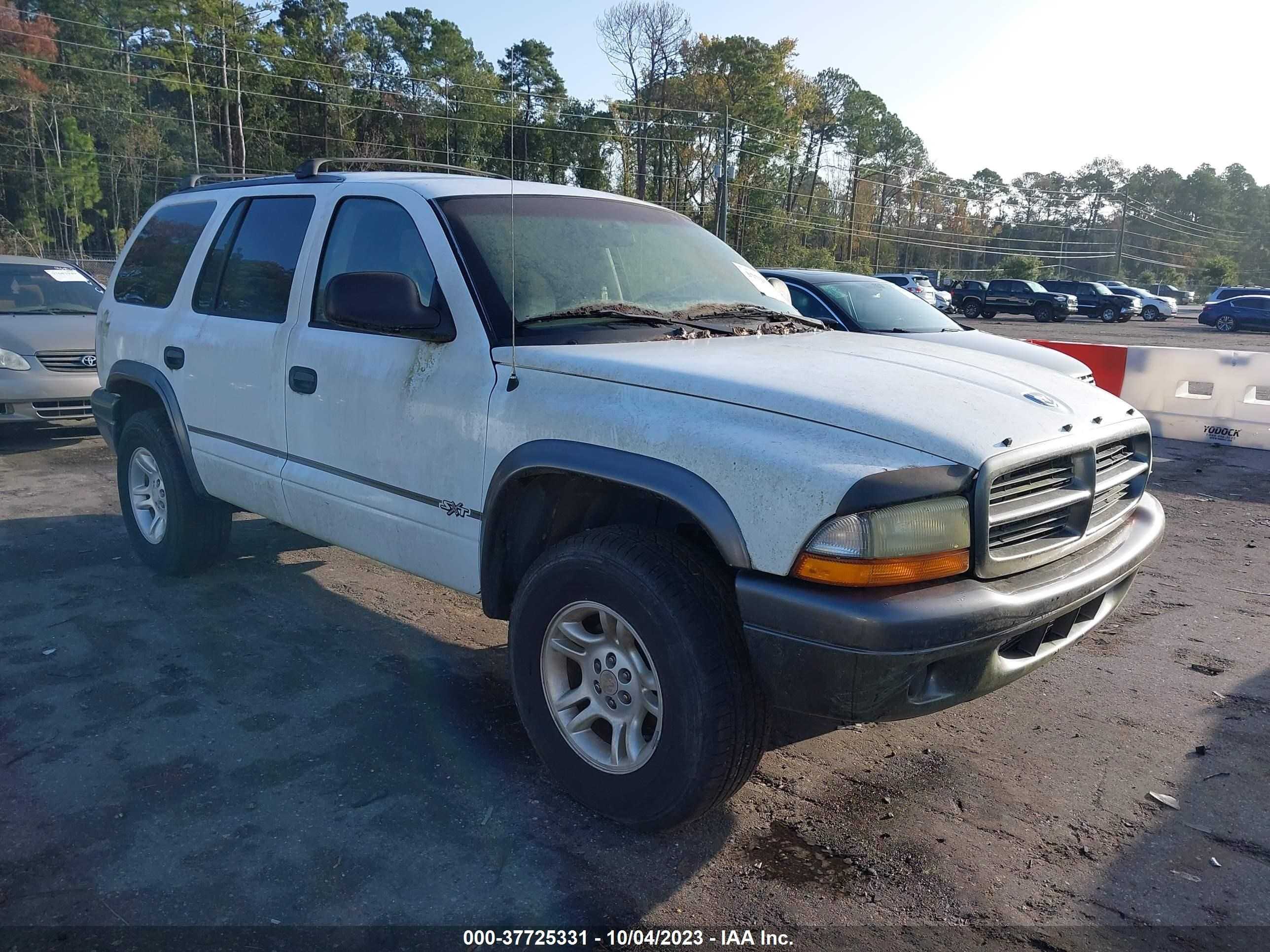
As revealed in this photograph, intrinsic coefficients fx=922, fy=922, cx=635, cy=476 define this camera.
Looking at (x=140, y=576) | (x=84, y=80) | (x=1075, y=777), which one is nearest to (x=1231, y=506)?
(x=1075, y=777)

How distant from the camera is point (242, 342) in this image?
4258mm

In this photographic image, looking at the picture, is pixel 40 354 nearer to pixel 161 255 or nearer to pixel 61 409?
pixel 61 409

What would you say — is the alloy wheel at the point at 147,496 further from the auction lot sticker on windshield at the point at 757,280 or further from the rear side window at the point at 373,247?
the auction lot sticker on windshield at the point at 757,280

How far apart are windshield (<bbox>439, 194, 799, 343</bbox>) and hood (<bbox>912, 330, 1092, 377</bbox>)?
14.4ft

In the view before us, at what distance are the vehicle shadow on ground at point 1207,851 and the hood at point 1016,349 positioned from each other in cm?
487

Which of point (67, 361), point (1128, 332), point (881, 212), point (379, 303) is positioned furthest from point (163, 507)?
point (881, 212)

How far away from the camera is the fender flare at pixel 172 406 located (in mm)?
4754

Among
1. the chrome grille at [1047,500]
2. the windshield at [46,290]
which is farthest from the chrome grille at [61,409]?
the chrome grille at [1047,500]

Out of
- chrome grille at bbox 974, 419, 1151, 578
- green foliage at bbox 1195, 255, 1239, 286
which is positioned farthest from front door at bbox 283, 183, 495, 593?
green foliage at bbox 1195, 255, 1239, 286

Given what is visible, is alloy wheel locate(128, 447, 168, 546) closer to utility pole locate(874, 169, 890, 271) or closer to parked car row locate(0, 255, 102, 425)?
parked car row locate(0, 255, 102, 425)

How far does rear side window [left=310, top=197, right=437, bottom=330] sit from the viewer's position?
354 centimetres

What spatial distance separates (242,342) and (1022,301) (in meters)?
42.1

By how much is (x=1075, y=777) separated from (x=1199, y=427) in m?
8.30

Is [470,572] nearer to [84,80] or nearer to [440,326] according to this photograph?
[440,326]
